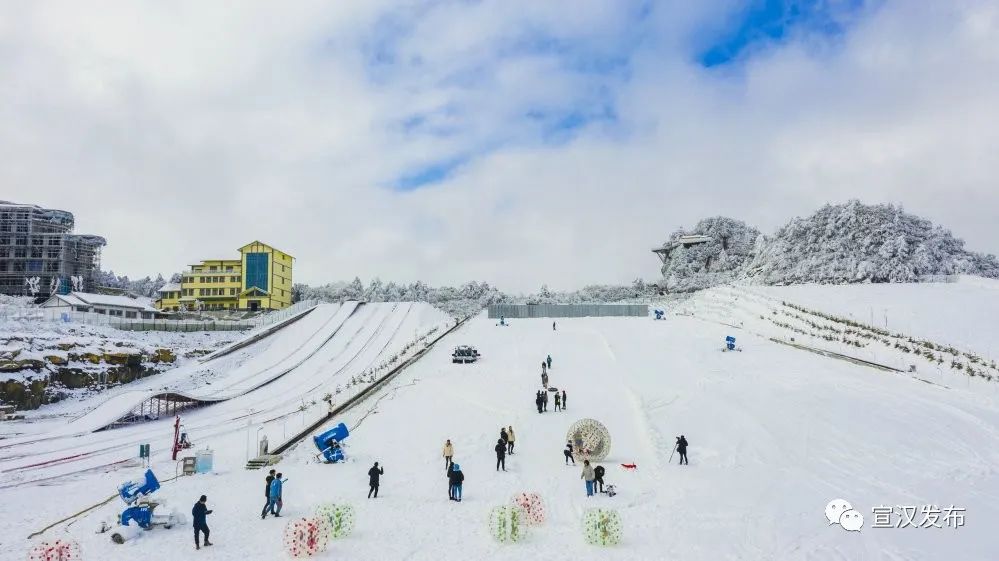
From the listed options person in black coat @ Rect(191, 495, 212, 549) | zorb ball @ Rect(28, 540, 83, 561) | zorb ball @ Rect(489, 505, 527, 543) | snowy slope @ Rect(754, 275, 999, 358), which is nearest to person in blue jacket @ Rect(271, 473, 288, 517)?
person in black coat @ Rect(191, 495, 212, 549)

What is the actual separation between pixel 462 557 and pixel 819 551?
7.37 m

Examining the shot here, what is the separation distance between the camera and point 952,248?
2630 inches

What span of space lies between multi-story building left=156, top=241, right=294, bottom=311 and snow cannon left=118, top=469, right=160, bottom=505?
230 feet

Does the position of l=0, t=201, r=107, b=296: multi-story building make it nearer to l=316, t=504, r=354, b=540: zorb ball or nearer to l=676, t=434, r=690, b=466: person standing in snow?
l=316, t=504, r=354, b=540: zorb ball

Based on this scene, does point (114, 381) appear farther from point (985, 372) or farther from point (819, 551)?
point (985, 372)

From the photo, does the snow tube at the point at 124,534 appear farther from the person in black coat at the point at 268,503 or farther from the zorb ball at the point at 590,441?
the zorb ball at the point at 590,441

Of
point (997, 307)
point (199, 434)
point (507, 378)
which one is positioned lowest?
point (199, 434)

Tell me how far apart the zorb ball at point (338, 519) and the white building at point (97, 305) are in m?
56.8

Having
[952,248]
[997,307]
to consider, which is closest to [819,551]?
[997,307]

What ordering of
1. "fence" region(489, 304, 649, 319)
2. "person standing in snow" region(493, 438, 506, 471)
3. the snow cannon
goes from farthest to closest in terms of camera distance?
"fence" region(489, 304, 649, 319)
"person standing in snow" region(493, 438, 506, 471)
the snow cannon

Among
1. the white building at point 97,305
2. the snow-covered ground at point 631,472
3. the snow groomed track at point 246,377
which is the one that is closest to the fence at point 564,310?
the snow groomed track at point 246,377

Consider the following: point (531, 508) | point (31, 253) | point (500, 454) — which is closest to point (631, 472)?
point (500, 454)

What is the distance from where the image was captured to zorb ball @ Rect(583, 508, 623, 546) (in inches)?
493

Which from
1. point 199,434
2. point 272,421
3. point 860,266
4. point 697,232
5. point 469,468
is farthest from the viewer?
point 697,232
